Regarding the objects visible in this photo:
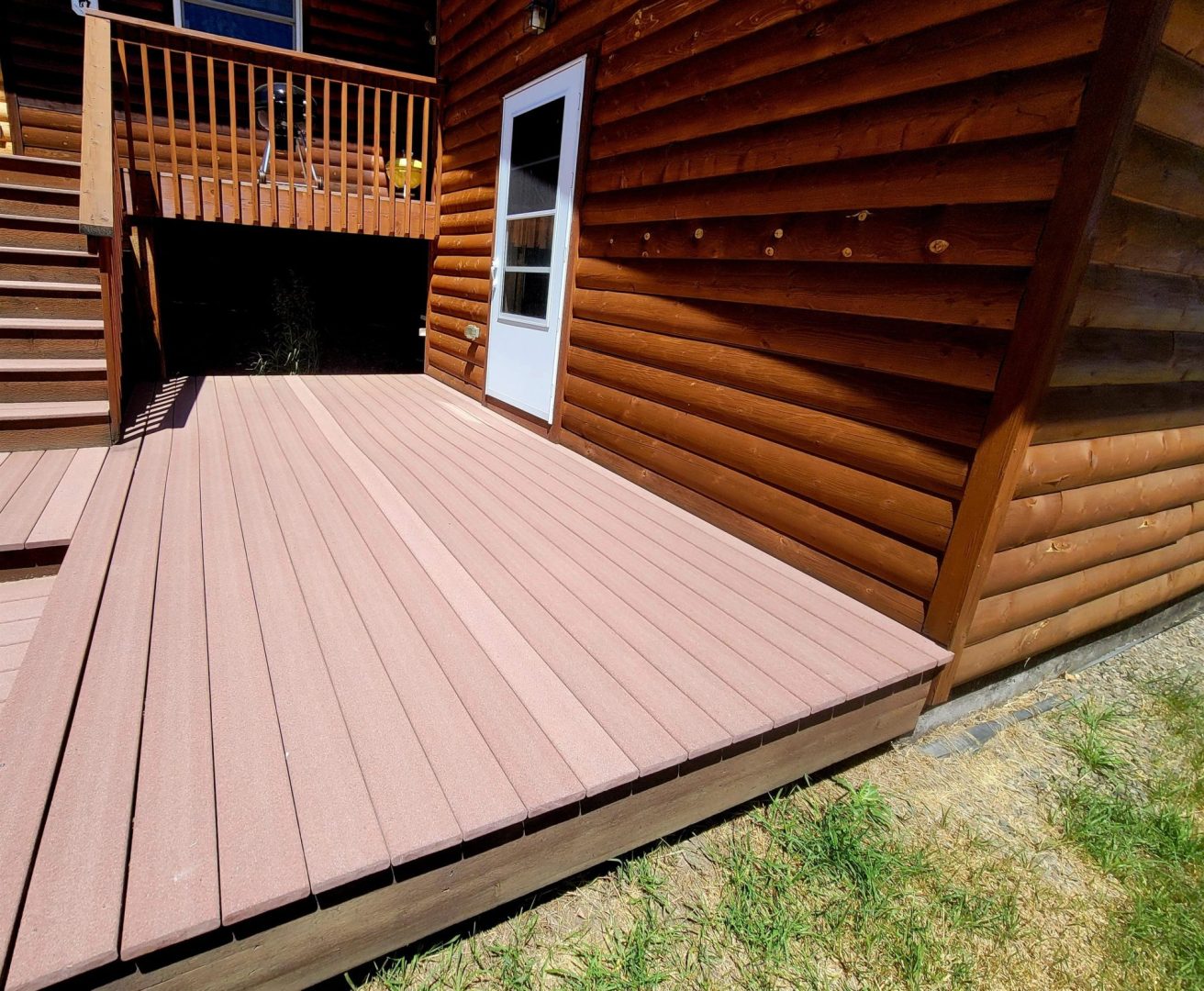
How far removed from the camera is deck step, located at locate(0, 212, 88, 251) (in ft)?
12.0

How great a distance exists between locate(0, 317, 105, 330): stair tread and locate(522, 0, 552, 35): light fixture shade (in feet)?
8.93

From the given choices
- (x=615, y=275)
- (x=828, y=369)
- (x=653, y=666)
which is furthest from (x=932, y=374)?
(x=615, y=275)

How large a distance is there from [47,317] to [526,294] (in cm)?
248

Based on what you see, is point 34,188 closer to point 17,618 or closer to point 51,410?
point 51,410

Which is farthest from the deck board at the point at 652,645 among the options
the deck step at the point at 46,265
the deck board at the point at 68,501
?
the deck step at the point at 46,265

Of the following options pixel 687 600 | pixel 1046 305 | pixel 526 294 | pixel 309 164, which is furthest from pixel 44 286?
pixel 1046 305

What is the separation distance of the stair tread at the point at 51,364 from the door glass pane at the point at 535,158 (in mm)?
2425

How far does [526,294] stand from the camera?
4.20 metres

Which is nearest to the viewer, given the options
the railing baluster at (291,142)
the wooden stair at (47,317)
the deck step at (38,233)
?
the wooden stair at (47,317)

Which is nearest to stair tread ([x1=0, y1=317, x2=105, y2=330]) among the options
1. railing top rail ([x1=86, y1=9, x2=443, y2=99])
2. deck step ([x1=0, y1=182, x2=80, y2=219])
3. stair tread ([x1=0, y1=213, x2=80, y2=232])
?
stair tread ([x1=0, y1=213, x2=80, y2=232])

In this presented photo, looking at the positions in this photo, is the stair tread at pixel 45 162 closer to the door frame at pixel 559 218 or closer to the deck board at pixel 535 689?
the door frame at pixel 559 218

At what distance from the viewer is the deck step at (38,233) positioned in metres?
3.66

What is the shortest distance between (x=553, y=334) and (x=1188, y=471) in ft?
9.73

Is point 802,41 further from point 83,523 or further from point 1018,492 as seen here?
point 83,523
